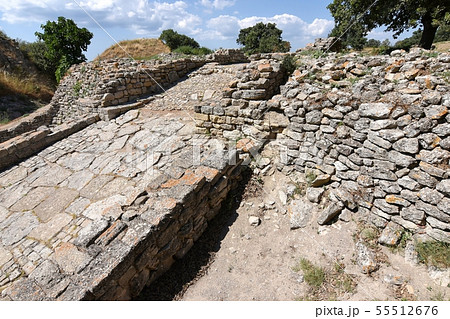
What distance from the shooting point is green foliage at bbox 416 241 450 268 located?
3.04 m

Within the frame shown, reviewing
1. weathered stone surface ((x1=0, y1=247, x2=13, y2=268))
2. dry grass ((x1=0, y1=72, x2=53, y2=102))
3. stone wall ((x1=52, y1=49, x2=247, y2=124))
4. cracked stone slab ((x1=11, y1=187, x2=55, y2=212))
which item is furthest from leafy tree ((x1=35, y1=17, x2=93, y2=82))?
weathered stone surface ((x1=0, y1=247, x2=13, y2=268))

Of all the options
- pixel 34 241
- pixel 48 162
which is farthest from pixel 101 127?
pixel 34 241

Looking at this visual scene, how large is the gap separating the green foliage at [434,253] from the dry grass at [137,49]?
21.1 m

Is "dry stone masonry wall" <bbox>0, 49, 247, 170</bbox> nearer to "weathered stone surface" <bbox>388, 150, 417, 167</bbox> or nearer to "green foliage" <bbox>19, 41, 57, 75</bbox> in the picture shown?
"weathered stone surface" <bbox>388, 150, 417, 167</bbox>

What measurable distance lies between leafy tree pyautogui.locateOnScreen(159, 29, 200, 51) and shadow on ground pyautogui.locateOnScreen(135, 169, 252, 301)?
30.4 meters

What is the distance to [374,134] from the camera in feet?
11.7

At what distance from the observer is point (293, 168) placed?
4656mm

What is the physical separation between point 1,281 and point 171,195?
9.08 feet

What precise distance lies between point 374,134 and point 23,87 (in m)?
19.9

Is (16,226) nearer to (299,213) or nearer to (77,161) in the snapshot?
(77,161)

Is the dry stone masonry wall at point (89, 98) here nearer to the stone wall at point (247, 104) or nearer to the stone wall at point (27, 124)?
the stone wall at point (27, 124)

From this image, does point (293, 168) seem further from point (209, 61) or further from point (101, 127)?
point (209, 61)

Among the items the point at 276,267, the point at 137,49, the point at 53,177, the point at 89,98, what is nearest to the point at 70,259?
the point at 276,267
